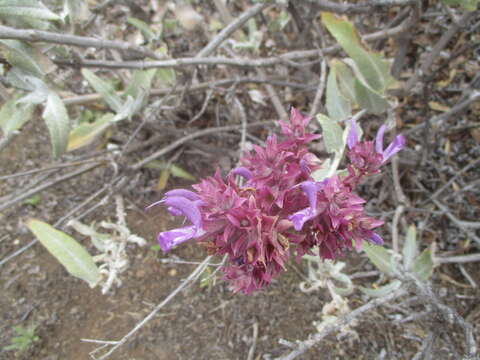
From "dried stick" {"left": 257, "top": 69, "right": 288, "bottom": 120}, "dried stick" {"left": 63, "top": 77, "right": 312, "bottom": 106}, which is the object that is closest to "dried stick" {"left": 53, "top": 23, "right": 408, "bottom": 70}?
"dried stick" {"left": 63, "top": 77, "right": 312, "bottom": 106}

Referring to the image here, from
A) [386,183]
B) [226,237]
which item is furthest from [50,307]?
[386,183]

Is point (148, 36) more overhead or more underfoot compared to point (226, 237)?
more overhead

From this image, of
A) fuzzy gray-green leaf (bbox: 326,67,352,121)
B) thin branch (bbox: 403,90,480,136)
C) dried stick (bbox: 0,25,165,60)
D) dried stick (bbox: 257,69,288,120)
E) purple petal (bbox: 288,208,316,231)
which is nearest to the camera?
purple petal (bbox: 288,208,316,231)

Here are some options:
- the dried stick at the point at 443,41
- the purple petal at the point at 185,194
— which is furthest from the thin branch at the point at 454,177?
the purple petal at the point at 185,194

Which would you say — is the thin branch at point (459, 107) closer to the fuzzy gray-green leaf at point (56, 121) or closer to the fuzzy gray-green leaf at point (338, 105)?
the fuzzy gray-green leaf at point (338, 105)

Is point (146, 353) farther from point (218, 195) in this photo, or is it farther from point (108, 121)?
point (218, 195)

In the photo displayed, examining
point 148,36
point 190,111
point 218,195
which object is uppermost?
point 148,36

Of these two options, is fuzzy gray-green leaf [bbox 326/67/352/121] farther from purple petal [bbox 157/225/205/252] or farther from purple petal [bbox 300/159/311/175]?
purple petal [bbox 157/225/205/252]

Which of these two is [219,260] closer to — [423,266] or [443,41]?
[423,266]
